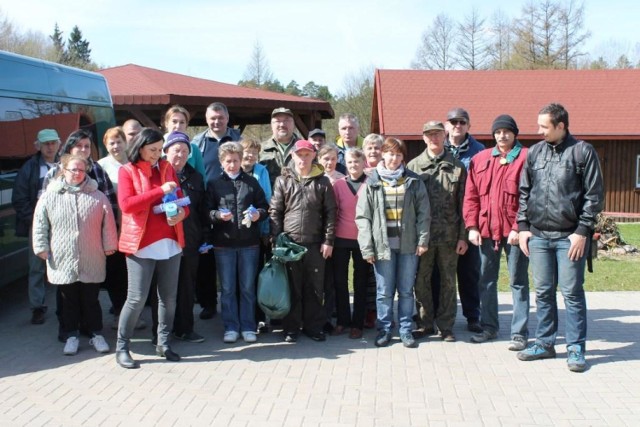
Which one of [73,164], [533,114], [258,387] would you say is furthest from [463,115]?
[533,114]

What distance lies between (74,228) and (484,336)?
11.9 feet

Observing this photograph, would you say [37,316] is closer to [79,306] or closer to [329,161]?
[79,306]

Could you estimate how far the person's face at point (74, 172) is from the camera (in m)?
5.20

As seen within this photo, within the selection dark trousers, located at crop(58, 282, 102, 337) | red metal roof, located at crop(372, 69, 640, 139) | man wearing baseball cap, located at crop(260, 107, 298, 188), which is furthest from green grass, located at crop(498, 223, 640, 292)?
red metal roof, located at crop(372, 69, 640, 139)

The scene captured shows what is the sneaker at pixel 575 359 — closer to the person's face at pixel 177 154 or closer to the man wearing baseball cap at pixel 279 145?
the man wearing baseball cap at pixel 279 145

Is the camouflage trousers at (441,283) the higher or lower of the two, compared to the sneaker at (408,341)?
higher

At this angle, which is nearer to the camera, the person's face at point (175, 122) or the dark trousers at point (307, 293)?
the dark trousers at point (307, 293)

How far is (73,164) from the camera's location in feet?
17.1

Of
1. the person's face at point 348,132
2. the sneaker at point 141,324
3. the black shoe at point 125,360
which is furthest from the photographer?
the person's face at point 348,132

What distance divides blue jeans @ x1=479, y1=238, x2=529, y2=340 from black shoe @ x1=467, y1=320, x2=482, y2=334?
8.9 inches

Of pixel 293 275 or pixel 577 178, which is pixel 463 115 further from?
pixel 293 275

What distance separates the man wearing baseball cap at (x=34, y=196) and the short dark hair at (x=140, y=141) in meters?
1.57

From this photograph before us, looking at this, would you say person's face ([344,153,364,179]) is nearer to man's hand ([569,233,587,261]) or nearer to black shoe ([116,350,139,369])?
man's hand ([569,233,587,261])

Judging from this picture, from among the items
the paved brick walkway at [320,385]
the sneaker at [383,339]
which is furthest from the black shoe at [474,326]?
the sneaker at [383,339]
